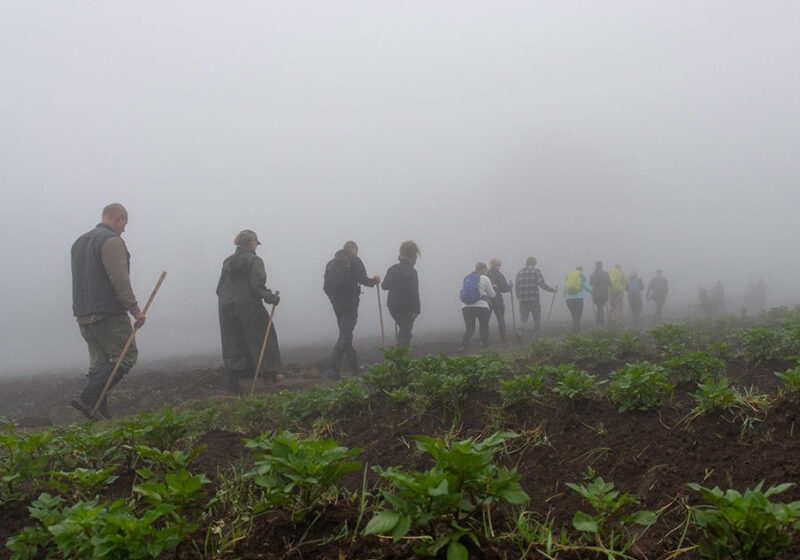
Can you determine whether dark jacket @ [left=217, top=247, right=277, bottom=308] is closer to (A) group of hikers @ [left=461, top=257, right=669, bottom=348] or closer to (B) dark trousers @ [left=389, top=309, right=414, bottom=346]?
(B) dark trousers @ [left=389, top=309, right=414, bottom=346]

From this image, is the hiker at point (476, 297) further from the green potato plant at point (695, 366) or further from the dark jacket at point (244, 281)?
the green potato plant at point (695, 366)

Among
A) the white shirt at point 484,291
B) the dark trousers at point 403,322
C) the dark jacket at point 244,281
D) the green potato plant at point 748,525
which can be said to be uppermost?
the dark jacket at point 244,281

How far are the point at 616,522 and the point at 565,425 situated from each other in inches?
43.8

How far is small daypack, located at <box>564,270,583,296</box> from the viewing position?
14.8 m

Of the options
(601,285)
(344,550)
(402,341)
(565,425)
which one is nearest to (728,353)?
(565,425)

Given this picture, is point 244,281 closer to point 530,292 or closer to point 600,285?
point 530,292

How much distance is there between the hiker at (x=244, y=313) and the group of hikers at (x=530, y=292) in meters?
5.07

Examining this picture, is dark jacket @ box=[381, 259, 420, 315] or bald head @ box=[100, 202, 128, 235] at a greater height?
bald head @ box=[100, 202, 128, 235]

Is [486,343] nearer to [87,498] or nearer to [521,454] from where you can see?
[521,454]

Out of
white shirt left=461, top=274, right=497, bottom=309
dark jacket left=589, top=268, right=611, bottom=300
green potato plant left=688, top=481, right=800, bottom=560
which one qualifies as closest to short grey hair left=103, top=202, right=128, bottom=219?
green potato plant left=688, top=481, right=800, bottom=560

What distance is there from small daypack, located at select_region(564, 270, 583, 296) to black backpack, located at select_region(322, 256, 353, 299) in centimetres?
797

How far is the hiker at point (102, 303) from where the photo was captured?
6090 millimetres

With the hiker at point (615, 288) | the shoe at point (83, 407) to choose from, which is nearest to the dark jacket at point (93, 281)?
the shoe at point (83, 407)

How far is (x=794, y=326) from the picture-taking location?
4902mm
